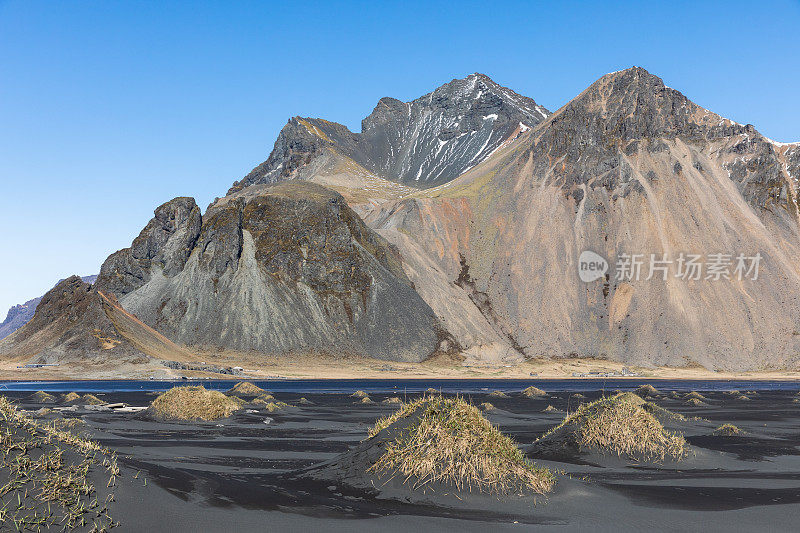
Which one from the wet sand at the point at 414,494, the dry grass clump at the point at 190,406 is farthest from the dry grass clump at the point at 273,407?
the wet sand at the point at 414,494

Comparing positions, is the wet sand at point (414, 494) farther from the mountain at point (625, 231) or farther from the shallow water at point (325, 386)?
the mountain at point (625, 231)

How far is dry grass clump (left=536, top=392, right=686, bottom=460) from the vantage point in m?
24.5

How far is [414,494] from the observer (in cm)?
1711

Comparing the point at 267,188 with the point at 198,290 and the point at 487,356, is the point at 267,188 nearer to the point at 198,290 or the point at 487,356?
the point at 198,290

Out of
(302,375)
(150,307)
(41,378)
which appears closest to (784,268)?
(302,375)

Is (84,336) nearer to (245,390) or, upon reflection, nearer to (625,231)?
(245,390)

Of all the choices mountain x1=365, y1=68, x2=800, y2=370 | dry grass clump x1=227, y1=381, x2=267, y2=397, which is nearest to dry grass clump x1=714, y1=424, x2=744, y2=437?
dry grass clump x1=227, y1=381, x2=267, y2=397

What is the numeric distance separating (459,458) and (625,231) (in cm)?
14814

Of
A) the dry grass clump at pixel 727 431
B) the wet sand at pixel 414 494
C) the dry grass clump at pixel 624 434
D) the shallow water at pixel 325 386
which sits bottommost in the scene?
the shallow water at pixel 325 386

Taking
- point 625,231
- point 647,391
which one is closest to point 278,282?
point 625,231

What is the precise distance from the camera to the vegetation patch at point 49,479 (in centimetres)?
1276

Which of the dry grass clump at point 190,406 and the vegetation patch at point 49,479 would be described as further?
the dry grass clump at point 190,406

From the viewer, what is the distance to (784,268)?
486 feet

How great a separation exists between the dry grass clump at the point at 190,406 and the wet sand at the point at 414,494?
5070 millimetres
